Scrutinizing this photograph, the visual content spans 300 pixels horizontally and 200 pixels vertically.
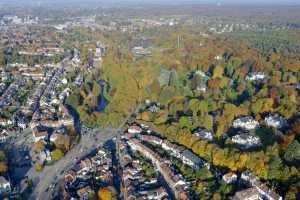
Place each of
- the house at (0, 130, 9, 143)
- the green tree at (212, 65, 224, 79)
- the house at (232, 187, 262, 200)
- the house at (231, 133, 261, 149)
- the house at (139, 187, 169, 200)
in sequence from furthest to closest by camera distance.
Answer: the green tree at (212, 65, 224, 79) → the house at (0, 130, 9, 143) → the house at (231, 133, 261, 149) → the house at (139, 187, 169, 200) → the house at (232, 187, 262, 200)

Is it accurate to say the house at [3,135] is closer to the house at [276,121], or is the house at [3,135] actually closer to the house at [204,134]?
the house at [204,134]

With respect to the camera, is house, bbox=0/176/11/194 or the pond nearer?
house, bbox=0/176/11/194

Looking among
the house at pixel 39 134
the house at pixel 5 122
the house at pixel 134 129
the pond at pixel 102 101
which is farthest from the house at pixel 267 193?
the house at pixel 5 122

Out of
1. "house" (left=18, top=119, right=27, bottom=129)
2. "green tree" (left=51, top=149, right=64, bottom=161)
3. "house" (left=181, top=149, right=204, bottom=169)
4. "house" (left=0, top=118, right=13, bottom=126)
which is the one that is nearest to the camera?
"house" (left=181, top=149, right=204, bottom=169)

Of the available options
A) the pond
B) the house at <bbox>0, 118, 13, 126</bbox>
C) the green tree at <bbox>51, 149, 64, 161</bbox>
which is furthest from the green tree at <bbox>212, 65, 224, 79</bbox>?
the house at <bbox>0, 118, 13, 126</bbox>

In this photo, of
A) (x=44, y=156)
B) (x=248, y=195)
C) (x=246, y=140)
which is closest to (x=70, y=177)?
(x=44, y=156)

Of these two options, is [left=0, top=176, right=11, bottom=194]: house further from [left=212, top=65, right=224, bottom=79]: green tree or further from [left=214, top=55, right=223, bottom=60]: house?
[left=214, top=55, right=223, bottom=60]: house
